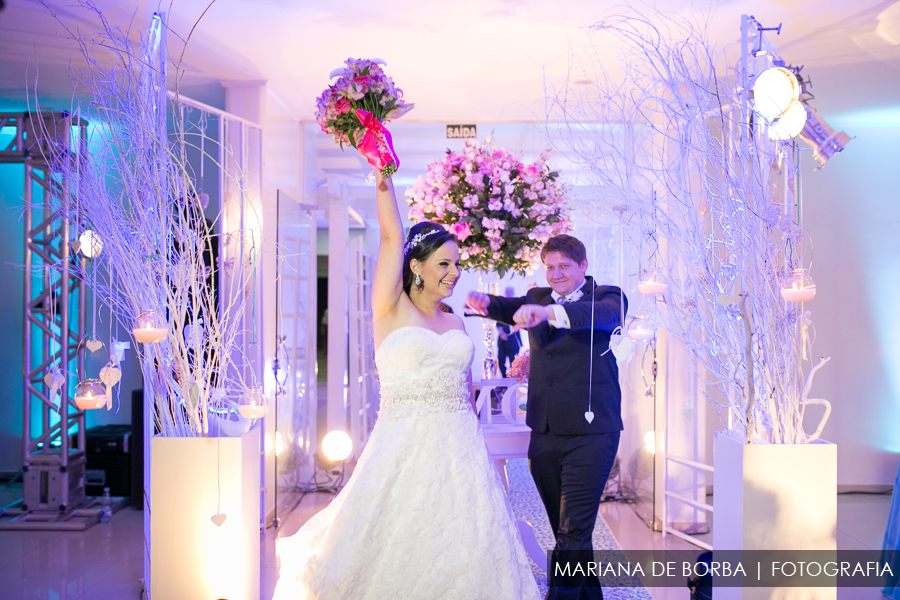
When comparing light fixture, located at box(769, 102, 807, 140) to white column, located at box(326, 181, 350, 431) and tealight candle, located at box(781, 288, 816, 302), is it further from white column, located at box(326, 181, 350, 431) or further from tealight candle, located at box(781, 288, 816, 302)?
white column, located at box(326, 181, 350, 431)

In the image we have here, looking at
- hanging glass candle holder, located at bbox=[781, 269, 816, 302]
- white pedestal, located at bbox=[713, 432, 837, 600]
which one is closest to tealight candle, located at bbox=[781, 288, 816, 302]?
hanging glass candle holder, located at bbox=[781, 269, 816, 302]

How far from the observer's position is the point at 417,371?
218cm

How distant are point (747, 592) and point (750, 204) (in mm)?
1344

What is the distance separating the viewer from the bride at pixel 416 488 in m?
2.00

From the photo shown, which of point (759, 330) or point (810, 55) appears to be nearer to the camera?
point (759, 330)

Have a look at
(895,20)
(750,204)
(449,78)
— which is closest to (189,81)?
(449,78)

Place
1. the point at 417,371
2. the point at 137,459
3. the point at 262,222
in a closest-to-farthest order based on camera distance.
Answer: the point at 417,371
the point at 262,222
the point at 137,459

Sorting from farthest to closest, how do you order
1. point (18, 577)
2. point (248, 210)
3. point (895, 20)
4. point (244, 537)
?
point (248, 210), point (18, 577), point (895, 20), point (244, 537)

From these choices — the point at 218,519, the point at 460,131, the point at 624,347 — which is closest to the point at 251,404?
the point at 218,519

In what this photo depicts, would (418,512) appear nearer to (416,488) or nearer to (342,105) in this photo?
(416,488)

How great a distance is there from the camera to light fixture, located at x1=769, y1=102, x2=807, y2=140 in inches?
94.3

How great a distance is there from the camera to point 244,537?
2572 millimetres

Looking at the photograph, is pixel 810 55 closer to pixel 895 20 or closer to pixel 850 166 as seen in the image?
pixel 895 20

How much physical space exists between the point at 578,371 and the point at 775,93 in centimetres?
128
